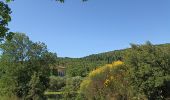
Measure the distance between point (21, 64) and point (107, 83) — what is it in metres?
22.0

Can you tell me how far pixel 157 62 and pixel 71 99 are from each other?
34.8 feet

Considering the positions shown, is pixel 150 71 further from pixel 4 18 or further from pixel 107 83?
pixel 4 18

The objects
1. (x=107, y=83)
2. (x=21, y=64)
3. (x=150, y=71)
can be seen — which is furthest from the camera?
(x=21, y=64)

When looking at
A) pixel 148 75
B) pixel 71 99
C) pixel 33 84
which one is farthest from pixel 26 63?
pixel 148 75

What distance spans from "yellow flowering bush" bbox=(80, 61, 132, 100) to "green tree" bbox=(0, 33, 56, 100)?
13.9 meters

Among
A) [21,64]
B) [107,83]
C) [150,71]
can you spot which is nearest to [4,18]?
[150,71]

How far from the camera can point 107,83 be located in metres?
37.7

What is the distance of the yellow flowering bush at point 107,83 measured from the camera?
119 feet

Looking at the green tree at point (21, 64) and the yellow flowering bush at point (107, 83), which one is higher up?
the green tree at point (21, 64)

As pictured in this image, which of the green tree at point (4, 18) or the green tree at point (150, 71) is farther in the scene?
the green tree at point (150, 71)

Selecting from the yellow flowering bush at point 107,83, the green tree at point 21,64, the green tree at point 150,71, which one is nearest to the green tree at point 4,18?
the green tree at point 150,71

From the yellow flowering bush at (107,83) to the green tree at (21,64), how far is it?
1386cm

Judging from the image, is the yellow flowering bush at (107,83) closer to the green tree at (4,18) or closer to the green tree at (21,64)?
the green tree at (21,64)

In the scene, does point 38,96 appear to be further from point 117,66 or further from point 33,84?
point 117,66
